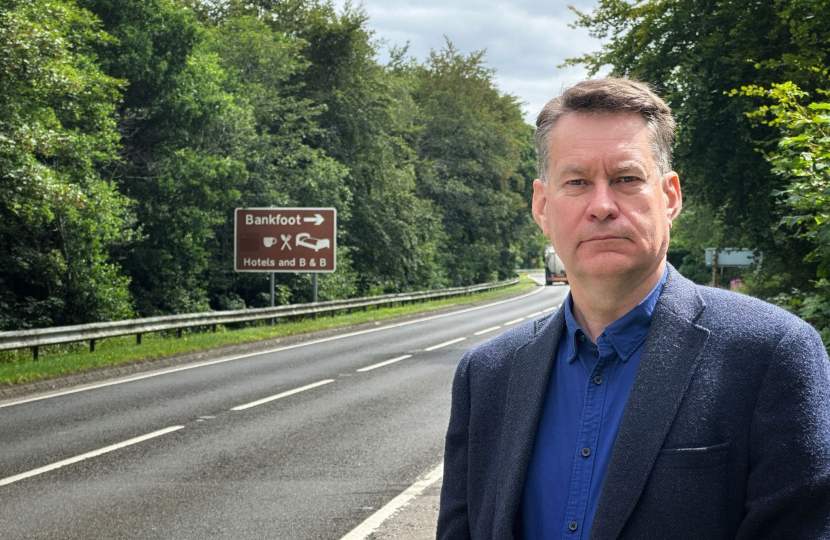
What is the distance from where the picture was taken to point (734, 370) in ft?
5.47

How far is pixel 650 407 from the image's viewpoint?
66.0 inches

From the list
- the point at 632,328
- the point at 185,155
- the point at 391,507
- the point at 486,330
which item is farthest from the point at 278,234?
the point at 632,328

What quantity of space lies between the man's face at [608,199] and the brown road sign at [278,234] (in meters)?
25.0

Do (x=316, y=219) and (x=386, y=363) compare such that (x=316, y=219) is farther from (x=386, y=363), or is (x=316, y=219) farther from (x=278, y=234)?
(x=386, y=363)

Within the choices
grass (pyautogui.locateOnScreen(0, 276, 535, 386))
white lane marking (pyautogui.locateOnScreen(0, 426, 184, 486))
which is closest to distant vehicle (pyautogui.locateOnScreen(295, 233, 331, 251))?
grass (pyautogui.locateOnScreen(0, 276, 535, 386))

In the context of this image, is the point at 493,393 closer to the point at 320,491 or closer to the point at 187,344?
the point at 320,491

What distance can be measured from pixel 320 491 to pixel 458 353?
11795mm

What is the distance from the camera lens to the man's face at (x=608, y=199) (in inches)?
70.8

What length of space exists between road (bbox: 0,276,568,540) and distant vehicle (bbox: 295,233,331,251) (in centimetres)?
1106

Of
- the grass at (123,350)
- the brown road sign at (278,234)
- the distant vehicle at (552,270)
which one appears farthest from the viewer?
the distant vehicle at (552,270)

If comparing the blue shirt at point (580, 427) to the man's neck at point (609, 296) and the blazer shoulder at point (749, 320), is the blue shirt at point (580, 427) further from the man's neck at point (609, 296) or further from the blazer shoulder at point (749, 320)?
the blazer shoulder at point (749, 320)

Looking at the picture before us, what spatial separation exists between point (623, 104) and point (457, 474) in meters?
0.91

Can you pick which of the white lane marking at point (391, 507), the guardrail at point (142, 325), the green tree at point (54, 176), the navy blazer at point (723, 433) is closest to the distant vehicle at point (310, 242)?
the guardrail at point (142, 325)

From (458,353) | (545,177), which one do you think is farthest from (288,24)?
(545,177)
